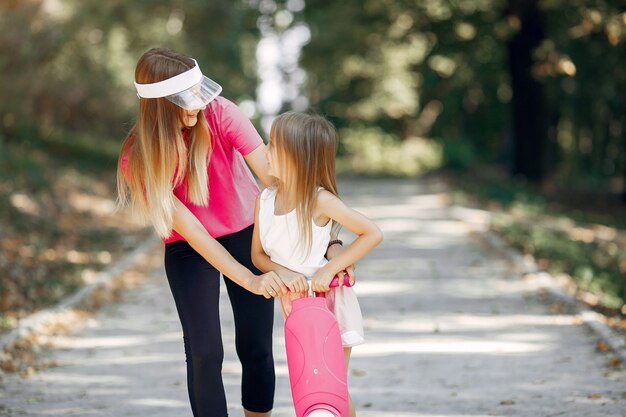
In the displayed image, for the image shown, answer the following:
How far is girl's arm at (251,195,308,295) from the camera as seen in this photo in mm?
4055

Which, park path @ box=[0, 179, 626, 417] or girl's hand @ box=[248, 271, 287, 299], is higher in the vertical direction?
girl's hand @ box=[248, 271, 287, 299]

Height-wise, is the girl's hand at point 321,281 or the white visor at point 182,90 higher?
the white visor at point 182,90

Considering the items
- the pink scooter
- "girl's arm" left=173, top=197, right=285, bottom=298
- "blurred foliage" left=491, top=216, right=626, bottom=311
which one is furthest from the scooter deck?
"blurred foliage" left=491, top=216, right=626, bottom=311

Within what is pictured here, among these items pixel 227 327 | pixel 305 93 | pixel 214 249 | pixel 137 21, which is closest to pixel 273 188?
pixel 214 249

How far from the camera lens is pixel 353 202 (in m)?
22.7

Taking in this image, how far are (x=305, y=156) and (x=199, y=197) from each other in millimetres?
541

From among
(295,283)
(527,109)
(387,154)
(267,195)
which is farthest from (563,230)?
(387,154)

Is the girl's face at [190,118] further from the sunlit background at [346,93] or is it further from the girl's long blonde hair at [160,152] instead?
the sunlit background at [346,93]

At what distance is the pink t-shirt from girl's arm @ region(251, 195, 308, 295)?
24cm

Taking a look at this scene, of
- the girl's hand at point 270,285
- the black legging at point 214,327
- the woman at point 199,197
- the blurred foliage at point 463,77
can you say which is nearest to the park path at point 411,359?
the black legging at point 214,327

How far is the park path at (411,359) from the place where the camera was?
6238 millimetres

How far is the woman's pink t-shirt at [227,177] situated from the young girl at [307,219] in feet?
0.94

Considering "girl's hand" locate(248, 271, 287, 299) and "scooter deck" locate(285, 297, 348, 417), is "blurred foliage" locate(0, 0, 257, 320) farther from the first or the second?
"scooter deck" locate(285, 297, 348, 417)

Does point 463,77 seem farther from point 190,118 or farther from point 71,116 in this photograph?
point 190,118
